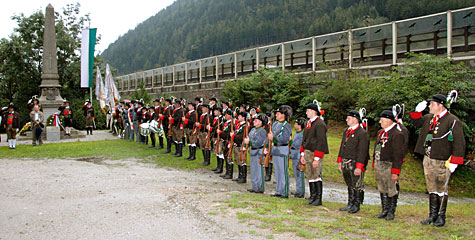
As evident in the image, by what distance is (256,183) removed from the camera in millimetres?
9430

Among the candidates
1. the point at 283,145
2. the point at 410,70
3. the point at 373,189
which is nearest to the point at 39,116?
the point at 283,145

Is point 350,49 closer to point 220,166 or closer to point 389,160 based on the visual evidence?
point 220,166

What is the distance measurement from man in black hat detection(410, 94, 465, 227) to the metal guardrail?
34.5 feet

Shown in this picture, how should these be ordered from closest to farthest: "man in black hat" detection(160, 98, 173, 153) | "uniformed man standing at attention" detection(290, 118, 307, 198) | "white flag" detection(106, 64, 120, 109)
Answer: "uniformed man standing at attention" detection(290, 118, 307, 198)
"man in black hat" detection(160, 98, 173, 153)
"white flag" detection(106, 64, 120, 109)

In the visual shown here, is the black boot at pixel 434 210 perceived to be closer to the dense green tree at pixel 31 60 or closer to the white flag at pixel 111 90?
the white flag at pixel 111 90

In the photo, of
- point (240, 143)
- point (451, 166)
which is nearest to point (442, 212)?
point (451, 166)

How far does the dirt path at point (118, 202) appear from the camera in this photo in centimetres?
589

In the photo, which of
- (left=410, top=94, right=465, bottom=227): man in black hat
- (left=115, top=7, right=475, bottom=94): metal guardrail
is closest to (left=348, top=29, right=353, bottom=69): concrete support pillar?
(left=115, top=7, right=475, bottom=94): metal guardrail

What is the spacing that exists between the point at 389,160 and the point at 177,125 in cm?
882

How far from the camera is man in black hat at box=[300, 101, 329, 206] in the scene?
7.74m

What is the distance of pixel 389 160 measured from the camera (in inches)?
264

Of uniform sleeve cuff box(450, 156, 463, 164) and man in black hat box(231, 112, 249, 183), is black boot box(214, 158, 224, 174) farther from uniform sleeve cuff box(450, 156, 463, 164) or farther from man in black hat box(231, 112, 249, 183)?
uniform sleeve cuff box(450, 156, 463, 164)

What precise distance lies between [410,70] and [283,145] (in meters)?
9.21

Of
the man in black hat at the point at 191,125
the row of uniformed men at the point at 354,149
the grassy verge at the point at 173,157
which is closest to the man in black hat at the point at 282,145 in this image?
the row of uniformed men at the point at 354,149
